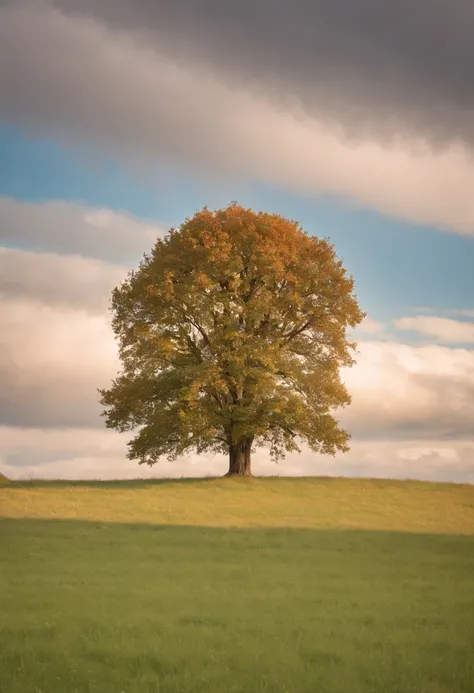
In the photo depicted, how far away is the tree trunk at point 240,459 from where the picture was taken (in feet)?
165

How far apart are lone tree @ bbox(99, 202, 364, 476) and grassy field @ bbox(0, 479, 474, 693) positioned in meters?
6.11

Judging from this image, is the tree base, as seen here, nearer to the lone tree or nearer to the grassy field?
the lone tree

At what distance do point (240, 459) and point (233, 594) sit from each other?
28.1 m

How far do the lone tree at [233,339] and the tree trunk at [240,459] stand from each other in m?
0.08

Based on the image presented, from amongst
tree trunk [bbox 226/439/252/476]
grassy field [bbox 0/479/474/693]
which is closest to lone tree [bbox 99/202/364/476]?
tree trunk [bbox 226/439/252/476]

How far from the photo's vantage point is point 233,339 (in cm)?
4834

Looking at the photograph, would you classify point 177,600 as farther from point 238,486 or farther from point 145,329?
point 145,329

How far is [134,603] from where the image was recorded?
69.0ft

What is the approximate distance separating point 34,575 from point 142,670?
408 inches

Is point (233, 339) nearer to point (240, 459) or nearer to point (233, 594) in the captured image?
point (240, 459)

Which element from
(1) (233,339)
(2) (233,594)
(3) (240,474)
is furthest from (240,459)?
(2) (233,594)

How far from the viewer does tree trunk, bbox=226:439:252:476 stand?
50.2 m

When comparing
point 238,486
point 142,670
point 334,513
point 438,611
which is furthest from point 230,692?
point 238,486

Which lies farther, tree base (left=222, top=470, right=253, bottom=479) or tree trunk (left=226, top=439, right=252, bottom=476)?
tree trunk (left=226, top=439, right=252, bottom=476)
